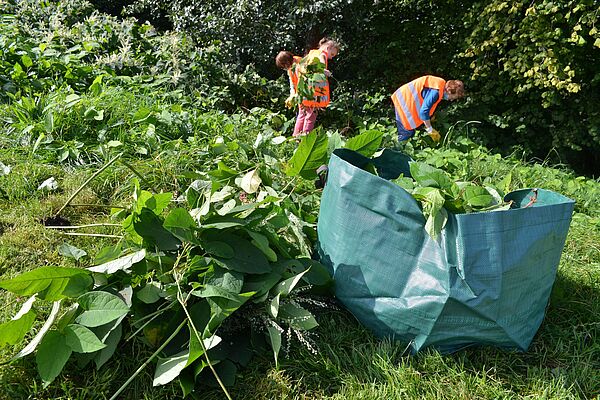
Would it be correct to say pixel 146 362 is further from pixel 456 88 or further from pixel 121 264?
pixel 456 88

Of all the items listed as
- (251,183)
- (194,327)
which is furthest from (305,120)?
(194,327)

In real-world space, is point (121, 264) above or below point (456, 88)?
above

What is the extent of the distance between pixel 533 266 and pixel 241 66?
222 inches

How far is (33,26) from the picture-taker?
6.26 metres

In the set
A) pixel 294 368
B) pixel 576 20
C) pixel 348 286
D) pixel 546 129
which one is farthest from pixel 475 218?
pixel 546 129

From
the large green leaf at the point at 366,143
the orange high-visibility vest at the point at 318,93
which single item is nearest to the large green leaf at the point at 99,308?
the large green leaf at the point at 366,143

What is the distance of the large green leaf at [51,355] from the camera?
5.26 ft

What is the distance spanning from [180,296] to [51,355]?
435mm

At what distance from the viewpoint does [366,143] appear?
7.86ft

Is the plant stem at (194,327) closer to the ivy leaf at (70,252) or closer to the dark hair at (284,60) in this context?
the ivy leaf at (70,252)

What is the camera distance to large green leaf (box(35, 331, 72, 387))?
1.60 meters

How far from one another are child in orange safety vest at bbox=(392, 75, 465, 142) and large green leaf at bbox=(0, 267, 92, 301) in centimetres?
438

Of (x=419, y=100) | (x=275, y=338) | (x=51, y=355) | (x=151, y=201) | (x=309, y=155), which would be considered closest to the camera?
(x=51, y=355)

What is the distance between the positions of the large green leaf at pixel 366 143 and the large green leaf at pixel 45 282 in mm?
1295
